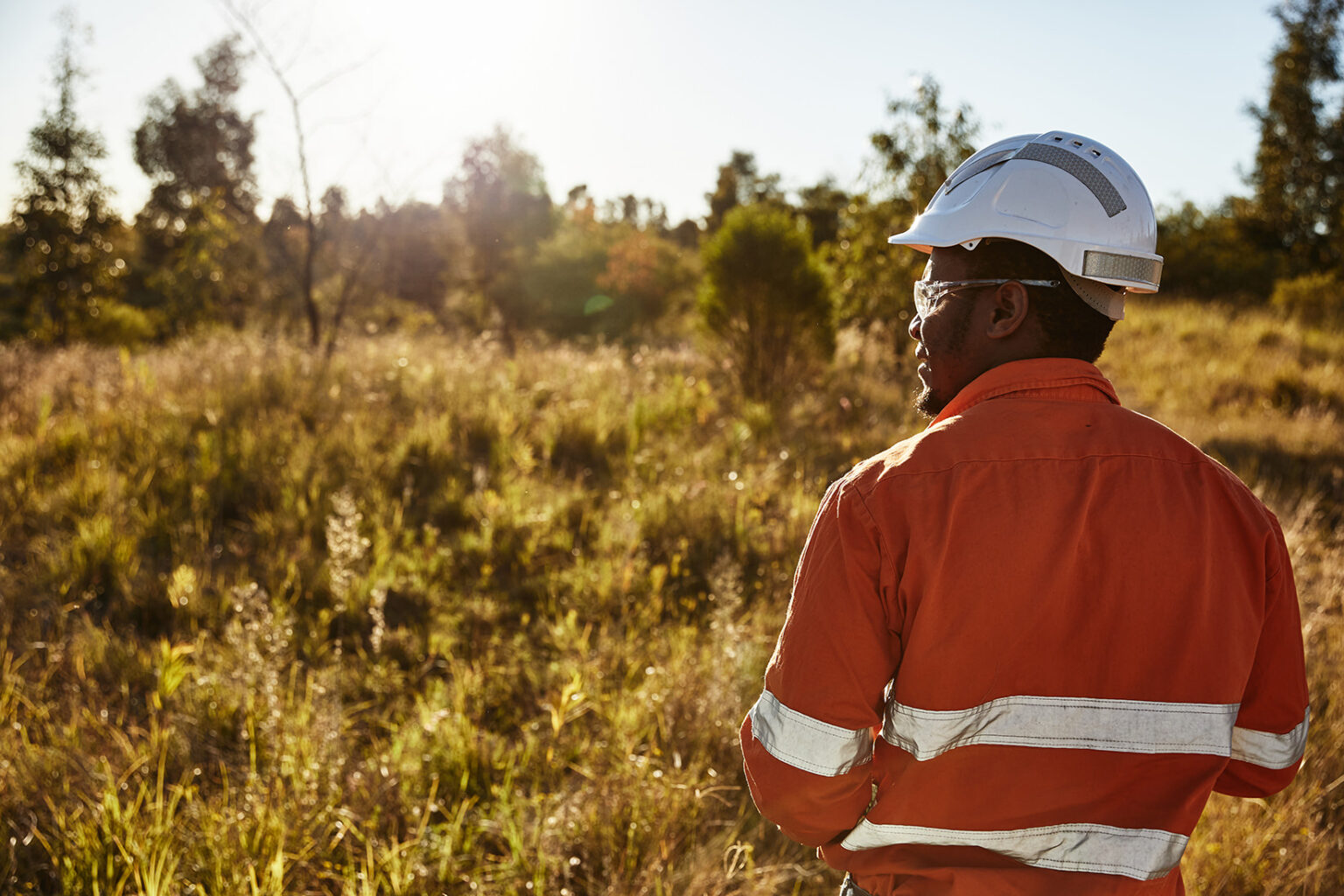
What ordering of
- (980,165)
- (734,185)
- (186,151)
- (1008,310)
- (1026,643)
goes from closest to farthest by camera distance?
1. (1026,643)
2. (1008,310)
3. (980,165)
4. (186,151)
5. (734,185)

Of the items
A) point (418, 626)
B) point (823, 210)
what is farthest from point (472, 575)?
point (823, 210)

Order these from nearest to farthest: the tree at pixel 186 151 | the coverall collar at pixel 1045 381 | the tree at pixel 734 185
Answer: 1. the coverall collar at pixel 1045 381
2. the tree at pixel 186 151
3. the tree at pixel 734 185

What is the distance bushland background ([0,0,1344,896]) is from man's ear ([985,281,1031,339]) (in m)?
1.84

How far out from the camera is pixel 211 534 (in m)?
5.00

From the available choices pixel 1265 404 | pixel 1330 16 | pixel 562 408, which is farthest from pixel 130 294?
pixel 1330 16

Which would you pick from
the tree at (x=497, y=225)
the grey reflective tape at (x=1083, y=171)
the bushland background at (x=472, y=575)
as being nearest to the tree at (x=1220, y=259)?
the bushland background at (x=472, y=575)

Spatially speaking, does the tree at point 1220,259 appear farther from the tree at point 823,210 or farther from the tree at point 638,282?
the tree at point 638,282

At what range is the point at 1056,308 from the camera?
4.36ft

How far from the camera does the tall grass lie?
8.35ft

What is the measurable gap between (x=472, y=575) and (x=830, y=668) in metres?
3.94

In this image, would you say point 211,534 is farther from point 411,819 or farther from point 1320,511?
point 1320,511

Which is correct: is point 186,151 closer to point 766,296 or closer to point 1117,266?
point 766,296

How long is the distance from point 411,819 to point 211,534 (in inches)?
126

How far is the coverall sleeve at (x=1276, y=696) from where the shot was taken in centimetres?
128
